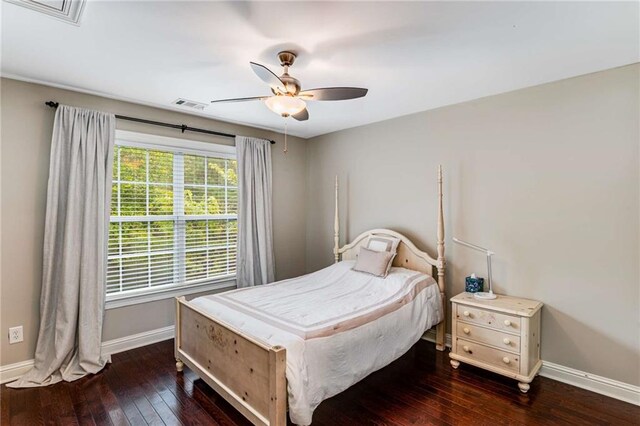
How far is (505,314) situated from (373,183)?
2063 mm

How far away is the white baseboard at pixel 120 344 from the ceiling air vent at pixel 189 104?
2396 millimetres

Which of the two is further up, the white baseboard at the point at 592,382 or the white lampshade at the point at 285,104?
the white lampshade at the point at 285,104

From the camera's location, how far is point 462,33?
2006mm

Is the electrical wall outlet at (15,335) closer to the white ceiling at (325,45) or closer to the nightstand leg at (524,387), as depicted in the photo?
the white ceiling at (325,45)

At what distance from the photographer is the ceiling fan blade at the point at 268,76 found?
195 cm

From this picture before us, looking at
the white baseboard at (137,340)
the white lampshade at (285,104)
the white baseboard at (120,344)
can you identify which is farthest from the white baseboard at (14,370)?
the white lampshade at (285,104)

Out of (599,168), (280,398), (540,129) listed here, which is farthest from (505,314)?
(280,398)

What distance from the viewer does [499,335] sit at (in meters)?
2.66

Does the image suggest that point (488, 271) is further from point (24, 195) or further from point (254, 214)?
point (24, 195)

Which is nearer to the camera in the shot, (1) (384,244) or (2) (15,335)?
(2) (15,335)

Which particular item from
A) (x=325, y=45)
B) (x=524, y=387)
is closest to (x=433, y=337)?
(x=524, y=387)

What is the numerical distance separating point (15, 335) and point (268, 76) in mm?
2968

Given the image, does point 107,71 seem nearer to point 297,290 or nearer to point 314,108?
point 314,108

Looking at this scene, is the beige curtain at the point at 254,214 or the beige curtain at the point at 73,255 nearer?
the beige curtain at the point at 73,255
